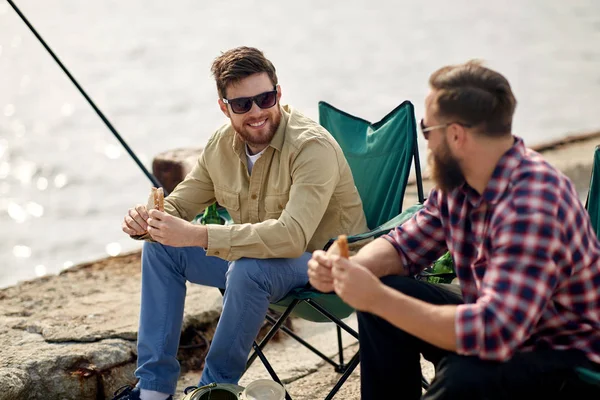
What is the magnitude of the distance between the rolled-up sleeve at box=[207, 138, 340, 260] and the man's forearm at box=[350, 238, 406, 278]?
387 millimetres

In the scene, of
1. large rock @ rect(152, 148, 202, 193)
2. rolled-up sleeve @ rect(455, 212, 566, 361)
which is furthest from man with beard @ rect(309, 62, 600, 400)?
large rock @ rect(152, 148, 202, 193)

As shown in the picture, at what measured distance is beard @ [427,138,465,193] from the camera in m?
1.93

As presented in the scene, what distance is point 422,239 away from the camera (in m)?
2.19

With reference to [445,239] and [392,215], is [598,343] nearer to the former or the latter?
[445,239]

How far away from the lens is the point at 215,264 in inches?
109

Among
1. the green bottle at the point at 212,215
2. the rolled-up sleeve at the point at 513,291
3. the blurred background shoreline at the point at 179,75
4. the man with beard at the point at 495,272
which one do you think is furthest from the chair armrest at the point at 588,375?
the blurred background shoreline at the point at 179,75

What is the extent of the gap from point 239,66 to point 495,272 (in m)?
1.24

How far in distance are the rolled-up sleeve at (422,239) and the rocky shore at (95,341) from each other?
2.97 feet

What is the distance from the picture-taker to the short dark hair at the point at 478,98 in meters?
1.86

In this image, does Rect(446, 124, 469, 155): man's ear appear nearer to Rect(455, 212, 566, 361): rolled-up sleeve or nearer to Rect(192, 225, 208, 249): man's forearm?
Rect(455, 212, 566, 361): rolled-up sleeve

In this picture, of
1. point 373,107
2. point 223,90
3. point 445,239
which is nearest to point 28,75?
point 373,107

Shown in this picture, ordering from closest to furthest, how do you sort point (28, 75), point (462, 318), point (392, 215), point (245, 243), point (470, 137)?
point (462, 318) → point (470, 137) → point (245, 243) → point (392, 215) → point (28, 75)

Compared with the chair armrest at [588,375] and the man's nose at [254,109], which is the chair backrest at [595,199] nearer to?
the chair armrest at [588,375]

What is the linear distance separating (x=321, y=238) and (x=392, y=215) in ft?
0.92
